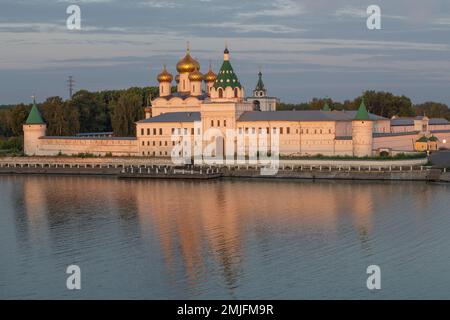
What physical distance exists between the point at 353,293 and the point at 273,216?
667cm

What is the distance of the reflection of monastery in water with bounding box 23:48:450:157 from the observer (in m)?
30.4

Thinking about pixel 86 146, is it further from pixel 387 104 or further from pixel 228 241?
pixel 387 104

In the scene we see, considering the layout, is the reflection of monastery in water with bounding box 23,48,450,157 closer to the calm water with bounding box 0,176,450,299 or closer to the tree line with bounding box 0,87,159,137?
the tree line with bounding box 0,87,159,137

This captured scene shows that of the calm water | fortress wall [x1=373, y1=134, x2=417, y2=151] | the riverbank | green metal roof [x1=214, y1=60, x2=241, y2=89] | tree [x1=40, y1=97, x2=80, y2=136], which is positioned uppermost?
green metal roof [x1=214, y1=60, x2=241, y2=89]

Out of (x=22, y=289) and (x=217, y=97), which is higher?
(x=217, y=97)

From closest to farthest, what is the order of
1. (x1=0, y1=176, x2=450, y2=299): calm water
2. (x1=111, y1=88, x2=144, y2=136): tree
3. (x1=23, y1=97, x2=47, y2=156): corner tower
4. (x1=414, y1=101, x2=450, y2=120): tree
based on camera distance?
(x1=0, y1=176, x2=450, y2=299): calm water, (x1=23, y1=97, x2=47, y2=156): corner tower, (x1=111, y1=88, x2=144, y2=136): tree, (x1=414, y1=101, x2=450, y2=120): tree

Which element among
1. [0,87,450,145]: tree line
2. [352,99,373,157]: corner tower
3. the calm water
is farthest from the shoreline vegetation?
the calm water

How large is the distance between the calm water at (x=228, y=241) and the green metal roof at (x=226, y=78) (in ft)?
23.7

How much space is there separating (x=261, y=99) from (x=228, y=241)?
2397 centimetres

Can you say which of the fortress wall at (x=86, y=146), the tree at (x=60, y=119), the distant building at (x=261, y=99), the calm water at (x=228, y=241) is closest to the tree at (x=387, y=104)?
the distant building at (x=261, y=99)

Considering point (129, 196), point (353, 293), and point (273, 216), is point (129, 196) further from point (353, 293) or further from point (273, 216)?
point (353, 293)

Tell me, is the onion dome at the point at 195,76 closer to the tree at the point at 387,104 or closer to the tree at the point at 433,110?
the tree at the point at 387,104
